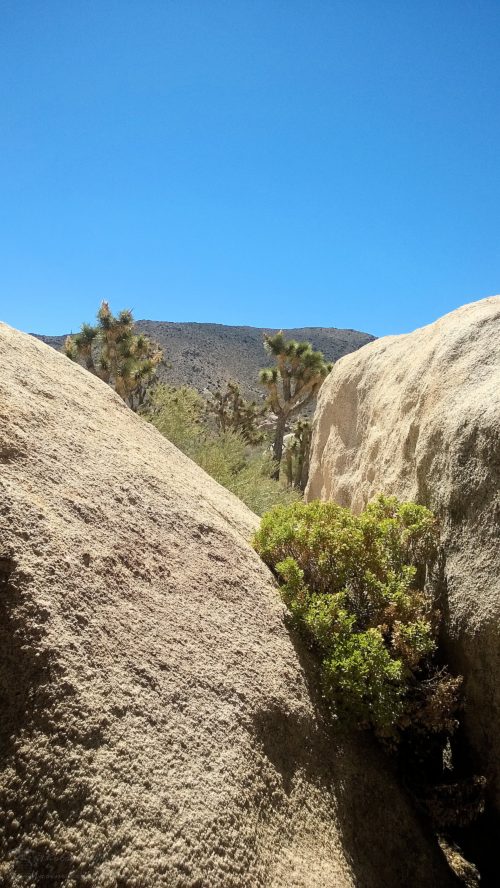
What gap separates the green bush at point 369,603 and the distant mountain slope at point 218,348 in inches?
1920

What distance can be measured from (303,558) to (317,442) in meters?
5.88

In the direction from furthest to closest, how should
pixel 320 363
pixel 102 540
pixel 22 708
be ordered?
pixel 320 363
pixel 102 540
pixel 22 708

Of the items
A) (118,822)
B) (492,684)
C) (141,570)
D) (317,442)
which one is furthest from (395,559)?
(317,442)

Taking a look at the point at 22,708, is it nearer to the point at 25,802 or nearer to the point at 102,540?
the point at 25,802

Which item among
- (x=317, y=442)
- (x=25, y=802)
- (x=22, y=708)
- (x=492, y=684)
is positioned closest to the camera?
(x=25, y=802)

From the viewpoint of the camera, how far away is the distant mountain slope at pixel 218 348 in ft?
193

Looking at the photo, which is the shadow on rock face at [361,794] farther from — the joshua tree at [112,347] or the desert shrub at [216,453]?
the joshua tree at [112,347]

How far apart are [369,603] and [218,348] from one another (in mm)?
66316

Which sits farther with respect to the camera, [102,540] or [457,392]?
[457,392]

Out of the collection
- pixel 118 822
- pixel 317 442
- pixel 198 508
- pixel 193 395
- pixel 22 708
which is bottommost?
pixel 118 822

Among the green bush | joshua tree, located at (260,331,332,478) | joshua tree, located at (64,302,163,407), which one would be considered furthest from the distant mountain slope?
the green bush

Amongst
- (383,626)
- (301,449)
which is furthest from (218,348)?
(383,626)

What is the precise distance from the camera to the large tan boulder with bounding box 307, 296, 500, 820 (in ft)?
12.6

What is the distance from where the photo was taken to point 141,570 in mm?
3566
